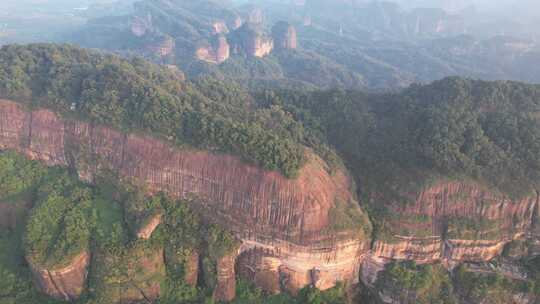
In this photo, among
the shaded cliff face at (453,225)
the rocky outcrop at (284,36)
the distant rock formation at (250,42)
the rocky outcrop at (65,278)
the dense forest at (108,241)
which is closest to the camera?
the rocky outcrop at (65,278)

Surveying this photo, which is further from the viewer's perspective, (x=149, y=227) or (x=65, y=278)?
(x=149, y=227)

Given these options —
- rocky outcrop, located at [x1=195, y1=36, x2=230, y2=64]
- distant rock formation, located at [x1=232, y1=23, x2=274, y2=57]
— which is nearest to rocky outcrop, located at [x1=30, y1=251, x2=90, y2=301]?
rocky outcrop, located at [x1=195, y1=36, x2=230, y2=64]

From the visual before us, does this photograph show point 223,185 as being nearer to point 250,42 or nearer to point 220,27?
point 250,42

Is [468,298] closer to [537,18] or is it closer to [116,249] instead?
[116,249]

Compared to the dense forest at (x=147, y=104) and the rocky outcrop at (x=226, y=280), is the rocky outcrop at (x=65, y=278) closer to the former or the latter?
the rocky outcrop at (x=226, y=280)

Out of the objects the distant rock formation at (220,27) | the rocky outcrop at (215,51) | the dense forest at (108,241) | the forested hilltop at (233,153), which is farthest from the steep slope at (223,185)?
the distant rock formation at (220,27)

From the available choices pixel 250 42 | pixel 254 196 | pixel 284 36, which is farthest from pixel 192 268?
pixel 284 36

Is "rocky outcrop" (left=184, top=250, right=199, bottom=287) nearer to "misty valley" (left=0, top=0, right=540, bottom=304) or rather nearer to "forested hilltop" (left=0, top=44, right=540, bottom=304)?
"misty valley" (left=0, top=0, right=540, bottom=304)
